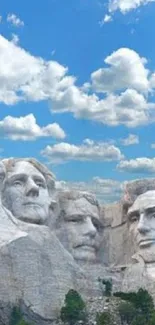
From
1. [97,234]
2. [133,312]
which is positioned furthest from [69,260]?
[97,234]

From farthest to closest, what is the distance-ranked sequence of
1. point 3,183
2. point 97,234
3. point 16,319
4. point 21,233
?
point 97,234 → point 3,183 → point 21,233 → point 16,319

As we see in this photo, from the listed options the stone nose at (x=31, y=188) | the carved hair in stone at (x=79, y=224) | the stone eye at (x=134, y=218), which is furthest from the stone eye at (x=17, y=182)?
the stone eye at (x=134, y=218)

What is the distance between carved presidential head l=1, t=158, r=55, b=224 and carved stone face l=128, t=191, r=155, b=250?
2.11 meters

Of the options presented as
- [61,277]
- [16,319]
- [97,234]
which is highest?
[97,234]

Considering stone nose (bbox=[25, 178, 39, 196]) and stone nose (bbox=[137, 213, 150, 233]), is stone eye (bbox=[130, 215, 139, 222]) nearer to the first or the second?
stone nose (bbox=[137, 213, 150, 233])

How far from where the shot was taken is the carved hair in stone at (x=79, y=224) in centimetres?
2147

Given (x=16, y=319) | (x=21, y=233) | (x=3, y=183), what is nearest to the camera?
(x=16, y=319)

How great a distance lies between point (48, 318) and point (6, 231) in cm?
193

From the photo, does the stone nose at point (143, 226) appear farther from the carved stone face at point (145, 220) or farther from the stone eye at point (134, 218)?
the stone eye at point (134, 218)

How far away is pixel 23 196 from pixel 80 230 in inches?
70.3

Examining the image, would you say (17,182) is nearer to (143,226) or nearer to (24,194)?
(24,194)

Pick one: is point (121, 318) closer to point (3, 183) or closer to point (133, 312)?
point (133, 312)

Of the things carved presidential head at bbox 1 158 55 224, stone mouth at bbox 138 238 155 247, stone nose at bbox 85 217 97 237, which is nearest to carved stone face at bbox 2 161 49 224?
carved presidential head at bbox 1 158 55 224

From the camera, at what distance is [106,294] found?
63.3ft
